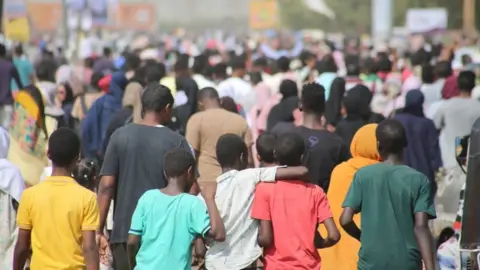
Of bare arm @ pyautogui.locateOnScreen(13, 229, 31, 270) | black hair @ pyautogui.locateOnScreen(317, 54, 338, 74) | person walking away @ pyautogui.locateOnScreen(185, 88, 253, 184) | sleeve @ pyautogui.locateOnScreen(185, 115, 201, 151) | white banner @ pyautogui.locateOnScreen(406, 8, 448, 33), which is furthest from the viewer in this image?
white banner @ pyautogui.locateOnScreen(406, 8, 448, 33)

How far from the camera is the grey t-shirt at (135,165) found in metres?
9.23

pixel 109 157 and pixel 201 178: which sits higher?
pixel 109 157

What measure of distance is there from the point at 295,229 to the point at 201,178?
10.9 ft

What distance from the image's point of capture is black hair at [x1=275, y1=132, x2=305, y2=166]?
863cm

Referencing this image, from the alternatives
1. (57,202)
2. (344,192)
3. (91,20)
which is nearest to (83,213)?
(57,202)

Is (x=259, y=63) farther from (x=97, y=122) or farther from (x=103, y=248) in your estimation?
(x=103, y=248)

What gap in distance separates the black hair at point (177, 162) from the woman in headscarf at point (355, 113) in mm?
4420

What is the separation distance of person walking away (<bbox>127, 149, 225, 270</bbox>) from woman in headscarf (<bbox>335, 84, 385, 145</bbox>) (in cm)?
451

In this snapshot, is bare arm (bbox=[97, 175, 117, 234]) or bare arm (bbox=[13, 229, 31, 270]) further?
bare arm (bbox=[97, 175, 117, 234])

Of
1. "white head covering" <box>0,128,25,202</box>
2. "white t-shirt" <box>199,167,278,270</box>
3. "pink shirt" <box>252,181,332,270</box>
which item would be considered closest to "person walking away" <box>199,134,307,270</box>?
"white t-shirt" <box>199,167,278,270</box>

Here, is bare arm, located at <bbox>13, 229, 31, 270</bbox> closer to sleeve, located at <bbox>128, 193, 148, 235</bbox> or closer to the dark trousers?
sleeve, located at <bbox>128, 193, 148, 235</bbox>

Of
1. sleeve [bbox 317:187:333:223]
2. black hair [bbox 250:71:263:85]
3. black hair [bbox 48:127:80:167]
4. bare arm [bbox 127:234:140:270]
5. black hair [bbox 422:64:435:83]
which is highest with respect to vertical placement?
black hair [bbox 48:127:80:167]

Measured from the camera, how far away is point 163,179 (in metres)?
9.34

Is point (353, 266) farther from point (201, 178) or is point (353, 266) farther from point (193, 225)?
point (201, 178)
